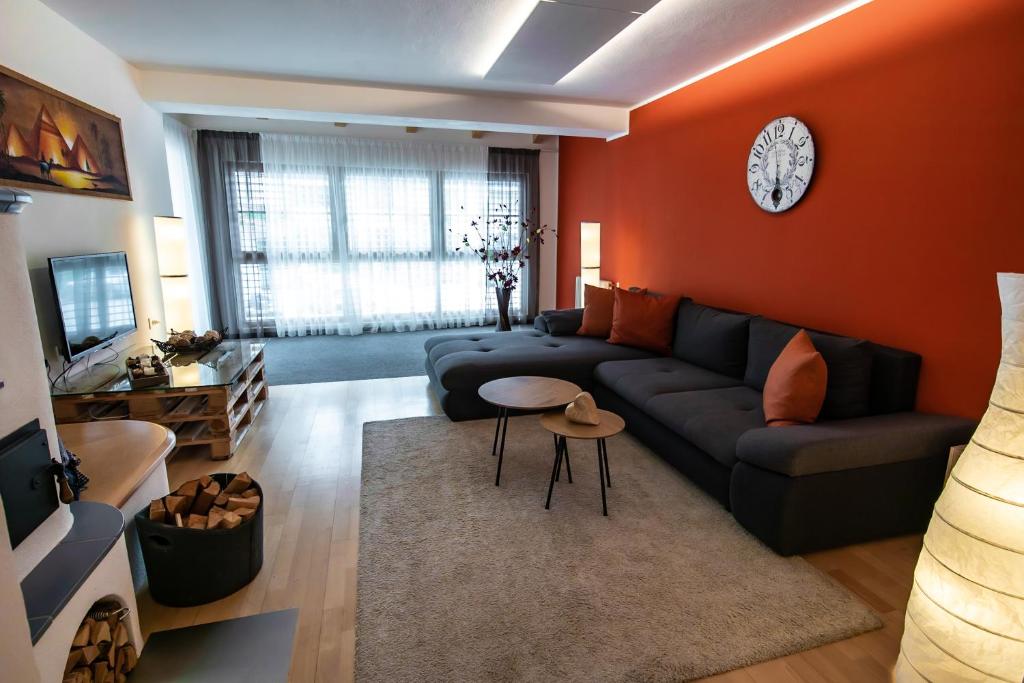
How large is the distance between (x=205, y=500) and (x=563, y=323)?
125 inches

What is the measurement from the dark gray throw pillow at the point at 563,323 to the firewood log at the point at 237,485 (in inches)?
113

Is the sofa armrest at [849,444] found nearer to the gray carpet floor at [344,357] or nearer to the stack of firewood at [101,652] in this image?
the stack of firewood at [101,652]

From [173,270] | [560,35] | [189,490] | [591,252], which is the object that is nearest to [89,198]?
[173,270]

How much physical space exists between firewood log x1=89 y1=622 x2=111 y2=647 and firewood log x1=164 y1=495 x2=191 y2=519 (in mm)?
544

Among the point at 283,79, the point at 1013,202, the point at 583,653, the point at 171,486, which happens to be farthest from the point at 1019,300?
the point at 283,79

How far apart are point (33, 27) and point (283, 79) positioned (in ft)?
5.25

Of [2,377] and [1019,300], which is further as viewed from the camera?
[1019,300]

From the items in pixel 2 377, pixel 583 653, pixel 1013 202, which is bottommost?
pixel 583 653

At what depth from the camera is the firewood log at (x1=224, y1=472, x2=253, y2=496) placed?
219cm

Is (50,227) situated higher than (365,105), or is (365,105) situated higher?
(365,105)

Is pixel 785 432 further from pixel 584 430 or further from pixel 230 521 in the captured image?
pixel 230 521

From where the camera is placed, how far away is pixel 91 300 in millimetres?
2980

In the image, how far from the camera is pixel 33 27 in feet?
8.80

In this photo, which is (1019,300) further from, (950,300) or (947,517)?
(950,300)
